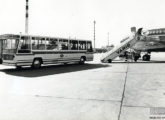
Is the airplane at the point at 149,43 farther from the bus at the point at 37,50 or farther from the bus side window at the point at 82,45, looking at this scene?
the bus at the point at 37,50

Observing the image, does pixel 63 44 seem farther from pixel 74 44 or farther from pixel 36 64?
pixel 36 64

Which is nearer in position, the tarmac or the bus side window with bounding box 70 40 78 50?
the tarmac

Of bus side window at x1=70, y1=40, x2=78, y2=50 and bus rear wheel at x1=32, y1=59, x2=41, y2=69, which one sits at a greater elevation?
bus side window at x1=70, y1=40, x2=78, y2=50

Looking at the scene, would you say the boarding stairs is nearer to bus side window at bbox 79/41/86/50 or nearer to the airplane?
the airplane

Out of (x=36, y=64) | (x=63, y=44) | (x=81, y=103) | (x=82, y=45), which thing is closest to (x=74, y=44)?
(x=82, y=45)

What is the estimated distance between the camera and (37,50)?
1555 cm

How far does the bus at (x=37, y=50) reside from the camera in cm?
1424

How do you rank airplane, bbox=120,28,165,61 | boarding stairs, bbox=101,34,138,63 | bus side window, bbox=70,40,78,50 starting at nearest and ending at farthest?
bus side window, bbox=70,40,78,50, boarding stairs, bbox=101,34,138,63, airplane, bbox=120,28,165,61

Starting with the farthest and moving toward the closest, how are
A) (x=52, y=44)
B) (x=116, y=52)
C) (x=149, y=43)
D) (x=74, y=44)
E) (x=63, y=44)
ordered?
(x=149, y=43)
(x=116, y=52)
(x=74, y=44)
(x=63, y=44)
(x=52, y=44)

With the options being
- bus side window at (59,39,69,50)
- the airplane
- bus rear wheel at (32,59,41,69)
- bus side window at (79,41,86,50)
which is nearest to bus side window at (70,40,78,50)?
bus side window at (79,41,86,50)

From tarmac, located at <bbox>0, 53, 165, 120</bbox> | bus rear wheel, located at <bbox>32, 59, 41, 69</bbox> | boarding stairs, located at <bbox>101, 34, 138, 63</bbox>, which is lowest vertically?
tarmac, located at <bbox>0, 53, 165, 120</bbox>

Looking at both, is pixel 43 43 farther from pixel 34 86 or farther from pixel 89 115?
pixel 89 115

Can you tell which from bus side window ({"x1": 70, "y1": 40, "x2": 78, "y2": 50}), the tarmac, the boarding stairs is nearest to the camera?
the tarmac

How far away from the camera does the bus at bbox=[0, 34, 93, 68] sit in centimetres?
1424
